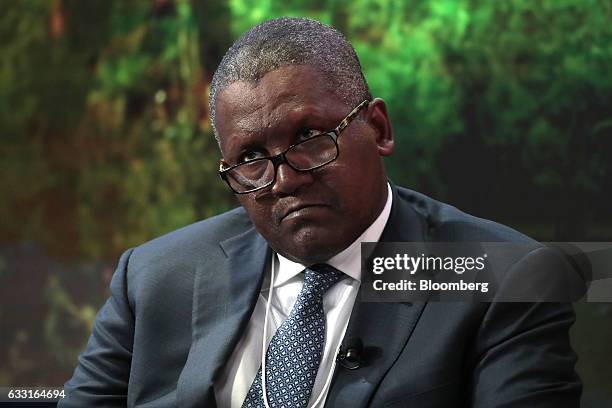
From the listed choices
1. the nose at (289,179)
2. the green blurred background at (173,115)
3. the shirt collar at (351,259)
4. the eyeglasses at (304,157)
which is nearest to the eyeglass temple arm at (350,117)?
the eyeglasses at (304,157)

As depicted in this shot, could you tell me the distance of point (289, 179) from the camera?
5.40 ft

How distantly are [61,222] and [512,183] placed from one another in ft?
5.03

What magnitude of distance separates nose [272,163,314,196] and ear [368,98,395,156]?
0.66 ft

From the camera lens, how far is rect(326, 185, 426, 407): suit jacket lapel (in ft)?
5.33

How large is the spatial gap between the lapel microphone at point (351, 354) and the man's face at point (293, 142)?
6.9 inches

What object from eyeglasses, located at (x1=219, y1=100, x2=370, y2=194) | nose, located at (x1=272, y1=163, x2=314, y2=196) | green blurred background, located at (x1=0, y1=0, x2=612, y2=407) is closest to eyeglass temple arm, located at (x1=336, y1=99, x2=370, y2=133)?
eyeglasses, located at (x1=219, y1=100, x2=370, y2=194)

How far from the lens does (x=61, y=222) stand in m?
3.15

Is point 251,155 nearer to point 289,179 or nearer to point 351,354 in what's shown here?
point 289,179

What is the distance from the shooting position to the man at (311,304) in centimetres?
→ 161

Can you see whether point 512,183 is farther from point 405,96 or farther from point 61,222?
point 61,222

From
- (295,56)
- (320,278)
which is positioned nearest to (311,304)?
(320,278)

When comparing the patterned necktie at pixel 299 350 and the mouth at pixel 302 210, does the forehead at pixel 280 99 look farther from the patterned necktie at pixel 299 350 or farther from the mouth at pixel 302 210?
the patterned necktie at pixel 299 350

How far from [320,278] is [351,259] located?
0.23 feet

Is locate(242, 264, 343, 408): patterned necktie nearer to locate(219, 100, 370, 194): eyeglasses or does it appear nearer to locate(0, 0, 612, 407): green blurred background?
locate(219, 100, 370, 194): eyeglasses
